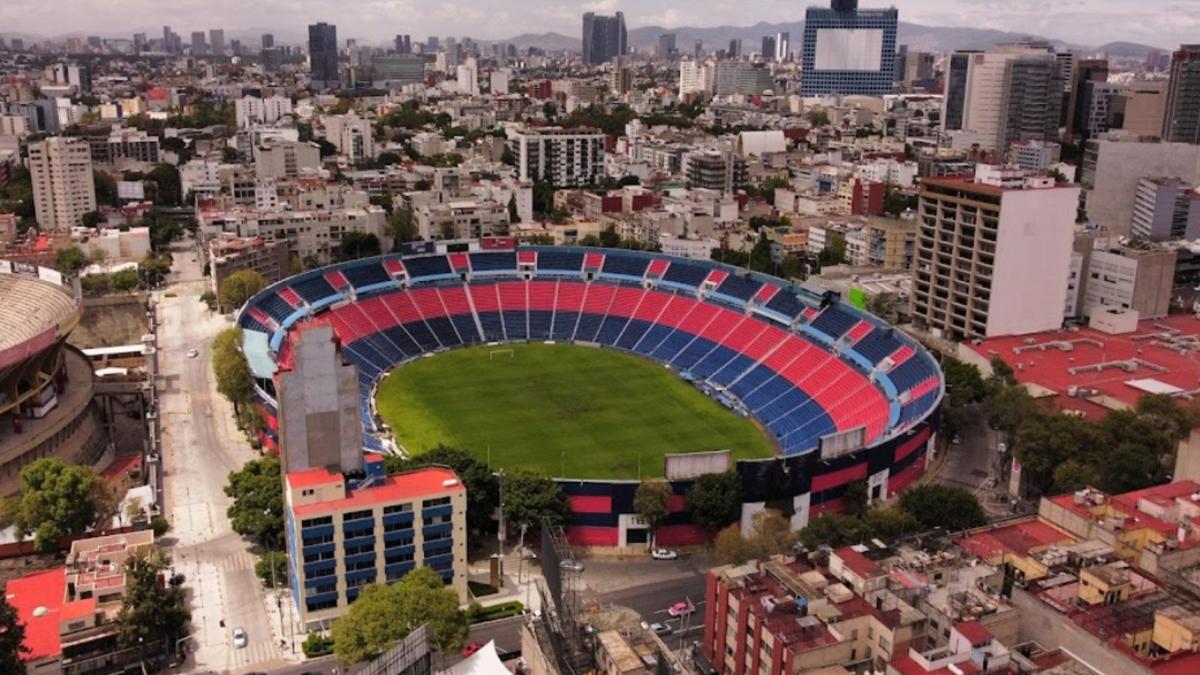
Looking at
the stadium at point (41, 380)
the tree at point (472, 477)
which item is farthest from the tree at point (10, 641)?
the stadium at point (41, 380)

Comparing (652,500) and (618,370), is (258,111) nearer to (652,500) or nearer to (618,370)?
(618,370)

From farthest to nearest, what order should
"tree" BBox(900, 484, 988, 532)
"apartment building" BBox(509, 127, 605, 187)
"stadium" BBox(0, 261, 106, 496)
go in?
Result: 1. "apartment building" BBox(509, 127, 605, 187)
2. "stadium" BBox(0, 261, 106, 496)
3. "tree" BBox(900, 484, 988, 532)

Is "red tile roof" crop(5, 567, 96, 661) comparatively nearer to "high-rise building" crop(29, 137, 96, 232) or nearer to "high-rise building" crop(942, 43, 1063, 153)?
"high-rise building" crop(29, 137, 96, 232)

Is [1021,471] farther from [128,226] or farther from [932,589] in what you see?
[128,226]

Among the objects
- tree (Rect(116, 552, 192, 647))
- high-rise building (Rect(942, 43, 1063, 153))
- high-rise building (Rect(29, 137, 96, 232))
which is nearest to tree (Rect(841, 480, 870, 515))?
tree (Rect(116, 552, 192, 647))

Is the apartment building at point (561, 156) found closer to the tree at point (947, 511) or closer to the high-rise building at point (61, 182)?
the high-rise building at point (61, 182)

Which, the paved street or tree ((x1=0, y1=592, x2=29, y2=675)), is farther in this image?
the paved street
